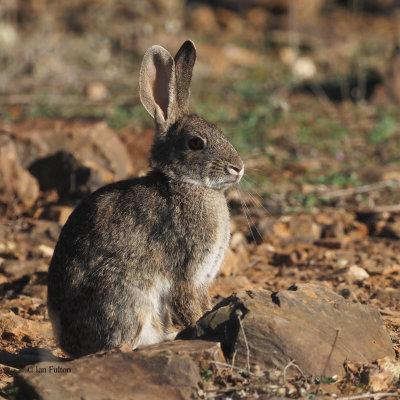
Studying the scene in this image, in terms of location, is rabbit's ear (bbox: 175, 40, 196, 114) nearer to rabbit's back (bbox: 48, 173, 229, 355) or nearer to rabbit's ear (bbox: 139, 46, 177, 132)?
rabbit's ear (bbox: 139, 46, 177, 132)

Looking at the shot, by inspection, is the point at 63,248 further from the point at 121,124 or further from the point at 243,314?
the point at 121,124

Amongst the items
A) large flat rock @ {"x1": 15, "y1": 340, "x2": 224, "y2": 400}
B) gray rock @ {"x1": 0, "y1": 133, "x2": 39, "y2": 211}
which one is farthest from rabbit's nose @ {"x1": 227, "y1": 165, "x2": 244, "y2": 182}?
gray rock @ {"x1": 0, "y1": 133, "x2": 39, "y2": 211}

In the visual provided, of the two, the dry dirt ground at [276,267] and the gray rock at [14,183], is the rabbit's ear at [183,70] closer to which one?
the dry dirt ground at [276,267]

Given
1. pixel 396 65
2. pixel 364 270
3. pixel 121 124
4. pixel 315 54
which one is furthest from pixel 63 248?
pixel 315 54

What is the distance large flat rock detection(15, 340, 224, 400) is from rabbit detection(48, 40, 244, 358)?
608 mm

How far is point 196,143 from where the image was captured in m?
5.11

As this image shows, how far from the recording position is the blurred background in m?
7.98

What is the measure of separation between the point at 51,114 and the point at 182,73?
16.6ft

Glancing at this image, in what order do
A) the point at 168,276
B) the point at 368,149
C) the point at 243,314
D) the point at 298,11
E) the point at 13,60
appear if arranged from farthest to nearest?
1. the point at 298,11
2. the point at 13,60
3. the point at 368,149
4. the point at 168,276
5. the point at 243,314

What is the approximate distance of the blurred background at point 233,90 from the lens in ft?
26.2

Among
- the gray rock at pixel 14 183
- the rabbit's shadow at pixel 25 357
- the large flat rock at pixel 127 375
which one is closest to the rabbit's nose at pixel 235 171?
the large flat rock at pixel 127 375

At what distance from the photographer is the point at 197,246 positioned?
15.9 feet

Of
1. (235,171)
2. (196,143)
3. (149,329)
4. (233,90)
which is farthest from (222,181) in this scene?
(233,90)

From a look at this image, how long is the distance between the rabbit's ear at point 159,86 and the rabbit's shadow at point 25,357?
1646 mm
